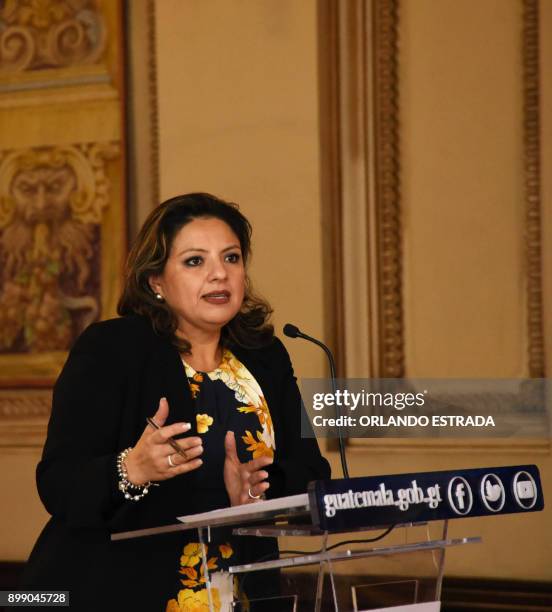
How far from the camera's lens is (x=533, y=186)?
458cm

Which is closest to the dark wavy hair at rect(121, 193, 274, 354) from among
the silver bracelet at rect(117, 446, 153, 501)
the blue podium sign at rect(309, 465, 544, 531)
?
the silver bracelet at rect(117, 446, 153, 501)

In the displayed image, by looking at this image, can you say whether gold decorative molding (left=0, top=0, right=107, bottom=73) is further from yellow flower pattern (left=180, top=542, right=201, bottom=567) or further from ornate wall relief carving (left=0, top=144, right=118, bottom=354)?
yellow flower pattern (left=180, top=542, right=201, bottom=567)

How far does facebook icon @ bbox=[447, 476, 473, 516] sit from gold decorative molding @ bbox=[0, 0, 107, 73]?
12.7 feet

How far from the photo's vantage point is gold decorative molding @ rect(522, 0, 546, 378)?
180 inches

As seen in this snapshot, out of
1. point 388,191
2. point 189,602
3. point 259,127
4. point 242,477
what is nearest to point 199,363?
point 242,477

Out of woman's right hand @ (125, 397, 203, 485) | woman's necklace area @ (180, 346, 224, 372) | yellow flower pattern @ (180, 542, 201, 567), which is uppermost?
woman's necklace area @ (180, 346, 224, 372)

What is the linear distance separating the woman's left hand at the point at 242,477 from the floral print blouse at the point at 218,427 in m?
0.06

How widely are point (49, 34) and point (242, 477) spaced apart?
3672 mm

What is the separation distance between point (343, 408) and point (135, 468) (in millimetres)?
2854

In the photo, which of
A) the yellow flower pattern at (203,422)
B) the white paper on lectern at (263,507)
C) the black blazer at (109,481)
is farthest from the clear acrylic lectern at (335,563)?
the yellow flower pattern at (203,422)

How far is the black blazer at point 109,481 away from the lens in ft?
7.47

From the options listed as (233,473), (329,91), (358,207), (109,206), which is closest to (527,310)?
(358,207)

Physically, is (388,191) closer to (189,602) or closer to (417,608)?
(189,602)

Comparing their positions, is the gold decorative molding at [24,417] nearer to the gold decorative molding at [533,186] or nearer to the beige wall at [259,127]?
the beige wall at [259,127]
